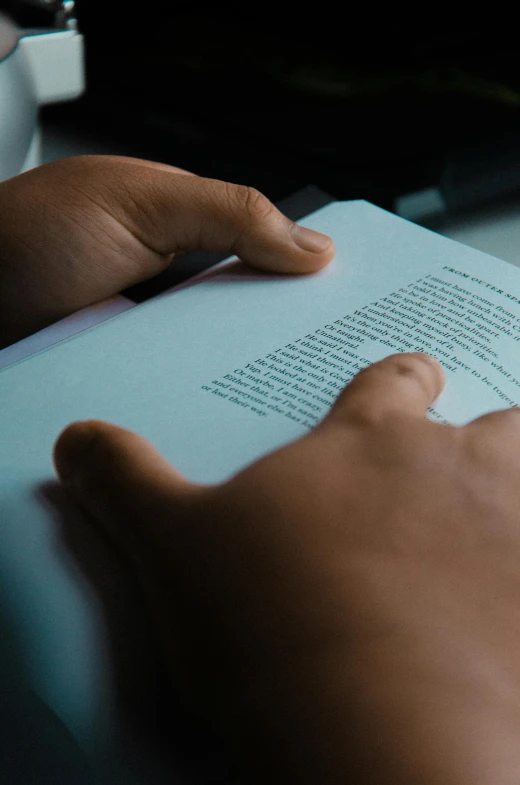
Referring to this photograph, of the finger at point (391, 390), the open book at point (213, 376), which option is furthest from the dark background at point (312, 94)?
the finger at point (391, 390)

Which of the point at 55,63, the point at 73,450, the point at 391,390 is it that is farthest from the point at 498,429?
the point at 55,63

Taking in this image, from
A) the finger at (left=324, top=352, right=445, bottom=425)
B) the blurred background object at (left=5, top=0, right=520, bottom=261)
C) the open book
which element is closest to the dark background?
the blurred background object at (left=5, top=0, right=520, bottom=261)

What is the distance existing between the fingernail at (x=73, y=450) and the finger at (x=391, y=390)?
8 centimetres

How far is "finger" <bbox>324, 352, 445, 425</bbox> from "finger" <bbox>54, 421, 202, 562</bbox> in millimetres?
62

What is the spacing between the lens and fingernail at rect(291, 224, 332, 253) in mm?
405

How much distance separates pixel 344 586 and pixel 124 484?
8 cm

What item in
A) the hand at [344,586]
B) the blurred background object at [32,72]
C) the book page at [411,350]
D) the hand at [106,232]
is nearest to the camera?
the hand at [344,586]

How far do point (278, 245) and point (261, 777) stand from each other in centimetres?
25

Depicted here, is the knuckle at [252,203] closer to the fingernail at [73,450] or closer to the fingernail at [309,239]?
the fingernail at [309,239]

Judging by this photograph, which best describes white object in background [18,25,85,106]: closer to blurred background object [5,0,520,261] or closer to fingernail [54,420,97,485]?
blurred background object [5,0,520,261]

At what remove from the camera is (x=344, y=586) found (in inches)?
9.0

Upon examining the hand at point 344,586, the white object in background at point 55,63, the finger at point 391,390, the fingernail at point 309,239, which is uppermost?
the white object in background at point 55,63

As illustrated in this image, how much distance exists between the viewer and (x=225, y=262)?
43cm

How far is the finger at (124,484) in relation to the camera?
0.25m
